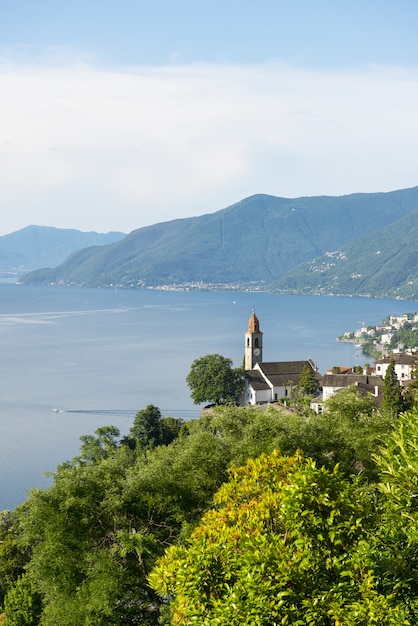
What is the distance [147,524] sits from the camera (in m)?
18.6

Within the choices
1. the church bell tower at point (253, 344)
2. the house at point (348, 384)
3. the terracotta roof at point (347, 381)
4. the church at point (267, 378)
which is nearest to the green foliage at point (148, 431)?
the church at point (267, 378)

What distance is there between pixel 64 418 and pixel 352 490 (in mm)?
62973

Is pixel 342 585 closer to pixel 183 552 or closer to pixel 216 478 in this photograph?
pixel 183 552

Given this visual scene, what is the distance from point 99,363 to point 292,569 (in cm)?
10124

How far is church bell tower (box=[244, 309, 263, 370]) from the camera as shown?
218 feet

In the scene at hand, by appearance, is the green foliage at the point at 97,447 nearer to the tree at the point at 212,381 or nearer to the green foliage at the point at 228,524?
the green foliage at the point at 228,524

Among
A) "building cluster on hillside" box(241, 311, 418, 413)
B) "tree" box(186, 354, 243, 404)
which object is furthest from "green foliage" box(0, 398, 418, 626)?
"building cluster on hillside" box(241, 311, 418, 413)

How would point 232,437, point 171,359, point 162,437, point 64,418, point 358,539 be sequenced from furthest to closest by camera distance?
point 171,359, point 64,418, point 162,437, point 232,437, point 358,539

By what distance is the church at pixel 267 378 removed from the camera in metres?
61.7

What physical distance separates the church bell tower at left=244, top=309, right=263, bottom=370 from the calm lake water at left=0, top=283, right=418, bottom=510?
8.14 meters

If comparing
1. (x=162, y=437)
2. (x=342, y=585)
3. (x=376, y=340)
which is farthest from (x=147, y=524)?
(x=376, y=340)

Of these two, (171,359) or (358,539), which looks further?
(171,359)

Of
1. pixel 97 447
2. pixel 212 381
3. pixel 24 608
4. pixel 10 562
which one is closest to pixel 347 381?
pixel 212 381

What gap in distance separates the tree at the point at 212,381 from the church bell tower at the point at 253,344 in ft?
21.7
